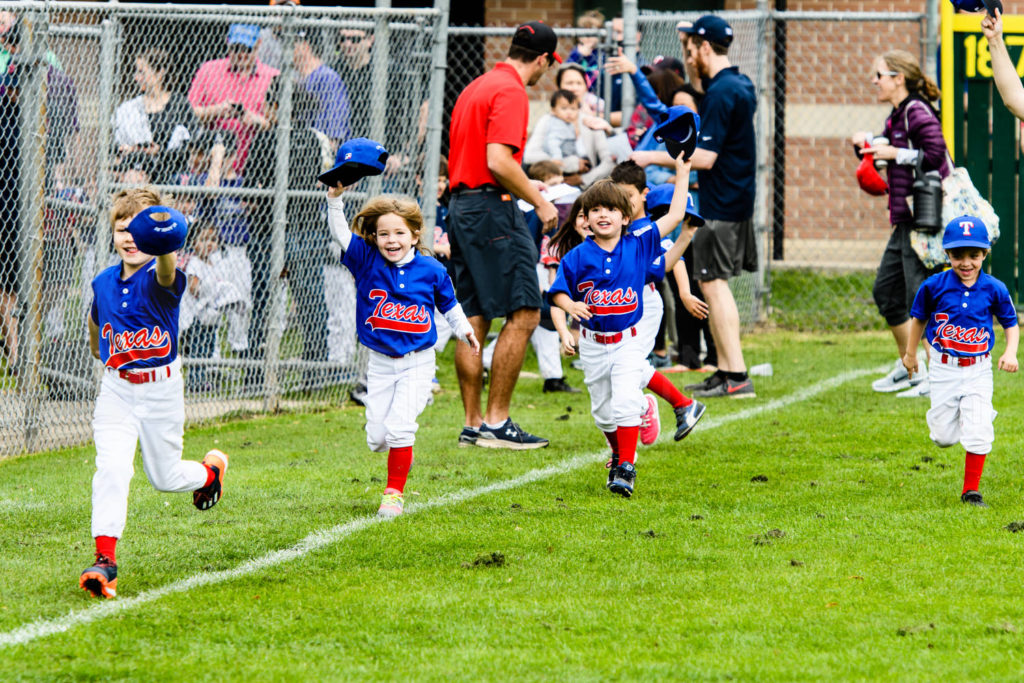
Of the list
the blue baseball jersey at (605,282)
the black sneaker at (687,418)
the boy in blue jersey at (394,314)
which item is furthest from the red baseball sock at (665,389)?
the boy in blue jersey at (394,314)

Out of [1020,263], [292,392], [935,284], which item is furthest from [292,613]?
[1020,263]

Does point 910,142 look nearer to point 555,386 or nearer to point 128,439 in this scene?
point 555,386

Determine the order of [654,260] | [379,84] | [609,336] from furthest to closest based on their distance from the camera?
1. [379,84]
2. [654,260]
3. [609,336]

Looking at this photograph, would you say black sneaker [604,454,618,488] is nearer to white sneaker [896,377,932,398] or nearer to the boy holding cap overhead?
the boy holding cap overhead

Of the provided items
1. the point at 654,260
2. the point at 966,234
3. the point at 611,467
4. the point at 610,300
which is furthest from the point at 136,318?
the point at 966,234

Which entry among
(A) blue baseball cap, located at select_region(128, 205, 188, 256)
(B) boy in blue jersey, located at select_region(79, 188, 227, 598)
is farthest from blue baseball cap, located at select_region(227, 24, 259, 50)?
(A) blue baseball cap, located at select_region(128, 205, 188, 256)

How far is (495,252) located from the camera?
7.75m

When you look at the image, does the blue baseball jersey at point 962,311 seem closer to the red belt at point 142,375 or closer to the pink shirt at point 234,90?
the red belt at point 142,375

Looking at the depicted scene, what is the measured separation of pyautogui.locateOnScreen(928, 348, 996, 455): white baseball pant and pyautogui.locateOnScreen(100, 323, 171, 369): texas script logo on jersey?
11.2 ft

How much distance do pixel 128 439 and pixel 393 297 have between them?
5.10 feet

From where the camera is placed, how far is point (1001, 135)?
40.1 ft

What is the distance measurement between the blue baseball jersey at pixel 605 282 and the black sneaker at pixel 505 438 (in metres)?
1.25

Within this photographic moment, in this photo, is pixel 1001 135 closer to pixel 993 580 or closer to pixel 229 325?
pixel 229 325

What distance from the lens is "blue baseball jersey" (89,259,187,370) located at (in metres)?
5.05
